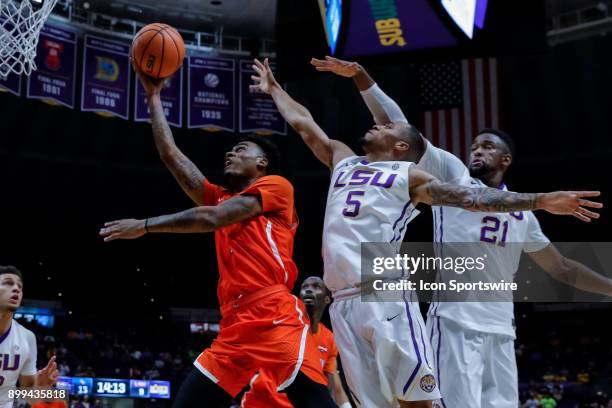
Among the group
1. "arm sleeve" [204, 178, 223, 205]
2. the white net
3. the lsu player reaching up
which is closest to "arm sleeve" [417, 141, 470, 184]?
the lsu player reaching up

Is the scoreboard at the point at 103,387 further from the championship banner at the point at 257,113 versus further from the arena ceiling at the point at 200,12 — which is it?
the arena ceiling at the point at 200,12

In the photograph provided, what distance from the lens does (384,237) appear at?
4.15m

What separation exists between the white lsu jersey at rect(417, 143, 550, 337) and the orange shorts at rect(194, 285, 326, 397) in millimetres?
1040

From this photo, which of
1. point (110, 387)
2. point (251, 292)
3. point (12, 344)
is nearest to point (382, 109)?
point (251, 292)

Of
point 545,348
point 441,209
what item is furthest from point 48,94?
point 545,348

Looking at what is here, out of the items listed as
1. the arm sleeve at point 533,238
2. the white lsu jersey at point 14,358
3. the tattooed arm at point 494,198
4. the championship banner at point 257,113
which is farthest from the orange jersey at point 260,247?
the championship banner at point 257,113

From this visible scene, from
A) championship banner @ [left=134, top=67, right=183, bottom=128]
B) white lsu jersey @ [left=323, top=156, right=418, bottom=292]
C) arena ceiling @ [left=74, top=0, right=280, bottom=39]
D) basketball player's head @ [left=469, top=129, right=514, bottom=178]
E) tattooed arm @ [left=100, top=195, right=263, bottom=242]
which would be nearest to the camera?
tattooed arm @ [left=100, top=195, right=263, bottom=242]

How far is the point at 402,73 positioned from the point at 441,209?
13510mm

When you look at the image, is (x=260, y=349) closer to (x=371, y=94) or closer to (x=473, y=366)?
(x=473, y=366)

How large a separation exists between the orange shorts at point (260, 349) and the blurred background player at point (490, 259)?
90 cm

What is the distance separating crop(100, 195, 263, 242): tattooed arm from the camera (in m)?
3.96

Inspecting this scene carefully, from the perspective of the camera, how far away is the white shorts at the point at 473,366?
4.68 meters

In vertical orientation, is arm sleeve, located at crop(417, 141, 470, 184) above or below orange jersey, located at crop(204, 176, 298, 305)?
above

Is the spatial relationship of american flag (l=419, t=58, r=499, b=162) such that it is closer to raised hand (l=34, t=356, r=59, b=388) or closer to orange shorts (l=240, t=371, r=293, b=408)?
raised hand (l=34, t=356, r=59, b=388)
